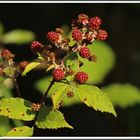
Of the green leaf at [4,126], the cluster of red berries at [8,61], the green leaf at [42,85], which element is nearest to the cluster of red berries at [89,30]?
the cluster of red berries at [8,61]

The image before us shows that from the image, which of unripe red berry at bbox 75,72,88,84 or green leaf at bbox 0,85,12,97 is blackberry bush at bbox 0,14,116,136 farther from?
green leaf at bbox 0,85,12,97

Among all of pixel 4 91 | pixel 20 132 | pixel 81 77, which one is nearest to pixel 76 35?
pixel 81 77

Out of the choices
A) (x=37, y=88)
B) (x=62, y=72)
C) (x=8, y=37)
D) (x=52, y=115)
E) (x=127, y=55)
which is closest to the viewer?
(x=62, y=72)

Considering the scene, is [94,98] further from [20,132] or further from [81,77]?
[20,132]

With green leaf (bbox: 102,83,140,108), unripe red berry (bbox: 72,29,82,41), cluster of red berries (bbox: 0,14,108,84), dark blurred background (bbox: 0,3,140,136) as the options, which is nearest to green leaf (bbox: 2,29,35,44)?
dark blurred background (bbox: 0,3,140,136)

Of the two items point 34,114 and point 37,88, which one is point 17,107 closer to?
point 34,114

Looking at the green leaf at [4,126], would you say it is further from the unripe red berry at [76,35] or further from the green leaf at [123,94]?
the green leaf at [123,94]

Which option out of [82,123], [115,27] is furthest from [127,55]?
[82,123]
